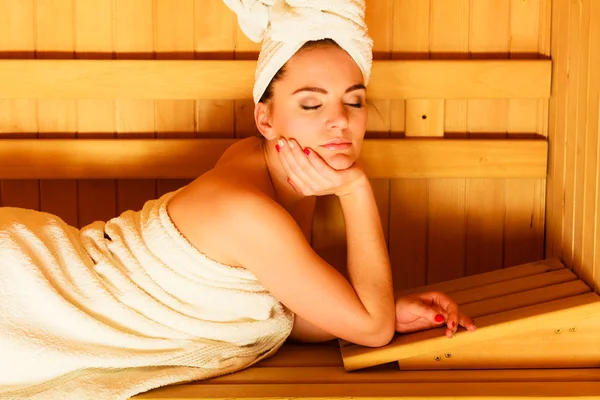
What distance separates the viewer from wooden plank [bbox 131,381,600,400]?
171 cm

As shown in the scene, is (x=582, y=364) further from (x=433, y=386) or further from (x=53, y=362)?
(x=53, y=362)

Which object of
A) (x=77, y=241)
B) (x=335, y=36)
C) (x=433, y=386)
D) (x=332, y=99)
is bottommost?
(x=433, y=386)

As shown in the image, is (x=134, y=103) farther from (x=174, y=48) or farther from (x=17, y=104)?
(x=17, y=104)

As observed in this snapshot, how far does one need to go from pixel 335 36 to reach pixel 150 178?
0.80m

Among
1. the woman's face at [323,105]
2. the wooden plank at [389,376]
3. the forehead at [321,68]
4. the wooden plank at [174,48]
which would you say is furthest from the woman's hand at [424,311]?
the wooden plank at [174,48]

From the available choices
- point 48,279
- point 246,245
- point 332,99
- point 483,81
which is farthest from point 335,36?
point 48,279

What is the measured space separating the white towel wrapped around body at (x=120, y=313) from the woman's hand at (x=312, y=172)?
23 cm

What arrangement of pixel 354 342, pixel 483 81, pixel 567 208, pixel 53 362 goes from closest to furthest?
1. pixel 53 362
2. pixel 354 342
3. pixel 567 208
4. pixel 483 81

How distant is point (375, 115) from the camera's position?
2.49 m

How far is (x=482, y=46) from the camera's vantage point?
2479 millimetres

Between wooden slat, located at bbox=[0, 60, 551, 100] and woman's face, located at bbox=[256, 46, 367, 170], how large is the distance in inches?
19.4

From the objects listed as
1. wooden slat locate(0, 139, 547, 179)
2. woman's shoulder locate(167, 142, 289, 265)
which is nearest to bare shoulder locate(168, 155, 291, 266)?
woman's shoulder locate(167, 142, 289, 265)

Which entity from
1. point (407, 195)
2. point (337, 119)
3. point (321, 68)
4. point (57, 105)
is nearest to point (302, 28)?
point (321, 68)

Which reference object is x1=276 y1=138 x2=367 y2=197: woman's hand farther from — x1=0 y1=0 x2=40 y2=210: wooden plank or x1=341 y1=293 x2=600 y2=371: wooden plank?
x1=0 y1=0 x2=40 y2=210: wooden plank
